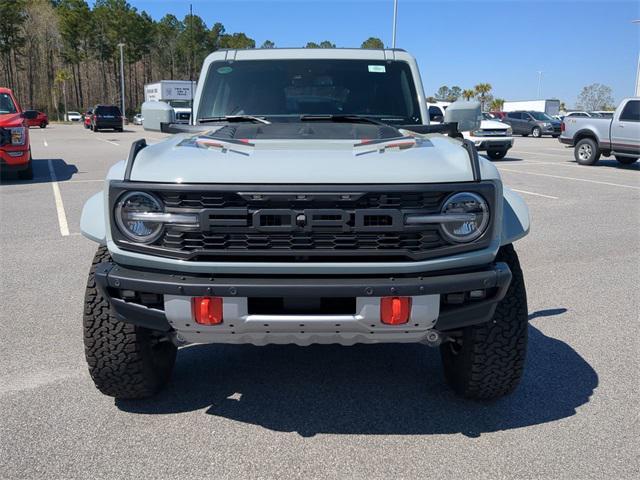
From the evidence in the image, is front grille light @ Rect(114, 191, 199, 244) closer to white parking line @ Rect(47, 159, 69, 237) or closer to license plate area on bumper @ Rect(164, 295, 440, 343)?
license plate area on bumper @ Rect(164, 295, 440, 343)

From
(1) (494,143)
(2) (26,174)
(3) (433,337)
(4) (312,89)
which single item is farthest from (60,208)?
(1) (494,143)

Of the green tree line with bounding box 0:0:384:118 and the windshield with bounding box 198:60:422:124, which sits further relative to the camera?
the green tree line with bounding box 0:0:384:118

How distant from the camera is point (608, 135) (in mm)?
16312

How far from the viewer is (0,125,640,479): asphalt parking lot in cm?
259

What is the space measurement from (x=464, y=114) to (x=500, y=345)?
5.88 ft

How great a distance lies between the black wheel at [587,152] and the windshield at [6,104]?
14884 millimetres

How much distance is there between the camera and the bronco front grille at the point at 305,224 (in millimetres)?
2447

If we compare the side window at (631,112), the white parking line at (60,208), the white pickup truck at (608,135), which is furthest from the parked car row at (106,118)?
the side window at (631,112)

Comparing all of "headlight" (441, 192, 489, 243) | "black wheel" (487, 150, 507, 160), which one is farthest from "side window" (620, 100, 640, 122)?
"headlight" (441, 192, 489, 243)

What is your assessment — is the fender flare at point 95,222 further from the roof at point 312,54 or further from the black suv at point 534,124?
the black suv at point 534,124

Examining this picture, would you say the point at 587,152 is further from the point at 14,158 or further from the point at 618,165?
the point at 14,158

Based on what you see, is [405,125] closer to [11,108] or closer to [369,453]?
[369,453]

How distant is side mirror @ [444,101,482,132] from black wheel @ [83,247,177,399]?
2.43 meters

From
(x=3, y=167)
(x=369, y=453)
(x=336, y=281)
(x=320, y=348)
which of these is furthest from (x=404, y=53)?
(x=3, y=167)
